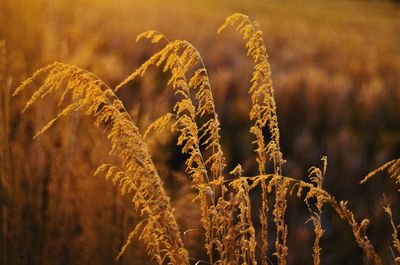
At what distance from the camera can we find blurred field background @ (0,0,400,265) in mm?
2350

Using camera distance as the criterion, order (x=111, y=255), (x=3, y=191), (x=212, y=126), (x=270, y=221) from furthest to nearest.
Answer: (x=270, y=221)
(x=3, y=191)
(x=111, y=255)
(x=212, y=126)

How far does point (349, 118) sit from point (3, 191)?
354cm

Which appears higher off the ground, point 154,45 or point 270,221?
point 154,45

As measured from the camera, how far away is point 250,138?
4398 mm

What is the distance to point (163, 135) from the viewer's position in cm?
243

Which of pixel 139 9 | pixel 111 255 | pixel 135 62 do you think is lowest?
pixel 111 255

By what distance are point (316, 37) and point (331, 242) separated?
7.76 metres

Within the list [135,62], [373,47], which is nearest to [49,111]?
[135,62]

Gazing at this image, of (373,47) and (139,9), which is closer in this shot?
(373,47)

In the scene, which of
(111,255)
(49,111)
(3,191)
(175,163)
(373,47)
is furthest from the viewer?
(373,47)

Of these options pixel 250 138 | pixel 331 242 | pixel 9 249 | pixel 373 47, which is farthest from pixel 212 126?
pixel 373 47

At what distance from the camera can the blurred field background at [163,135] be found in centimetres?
235

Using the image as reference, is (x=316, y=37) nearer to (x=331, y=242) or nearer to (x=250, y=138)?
(x=250, y=138)

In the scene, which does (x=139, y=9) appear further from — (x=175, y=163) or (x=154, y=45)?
(x=175, y=163)
